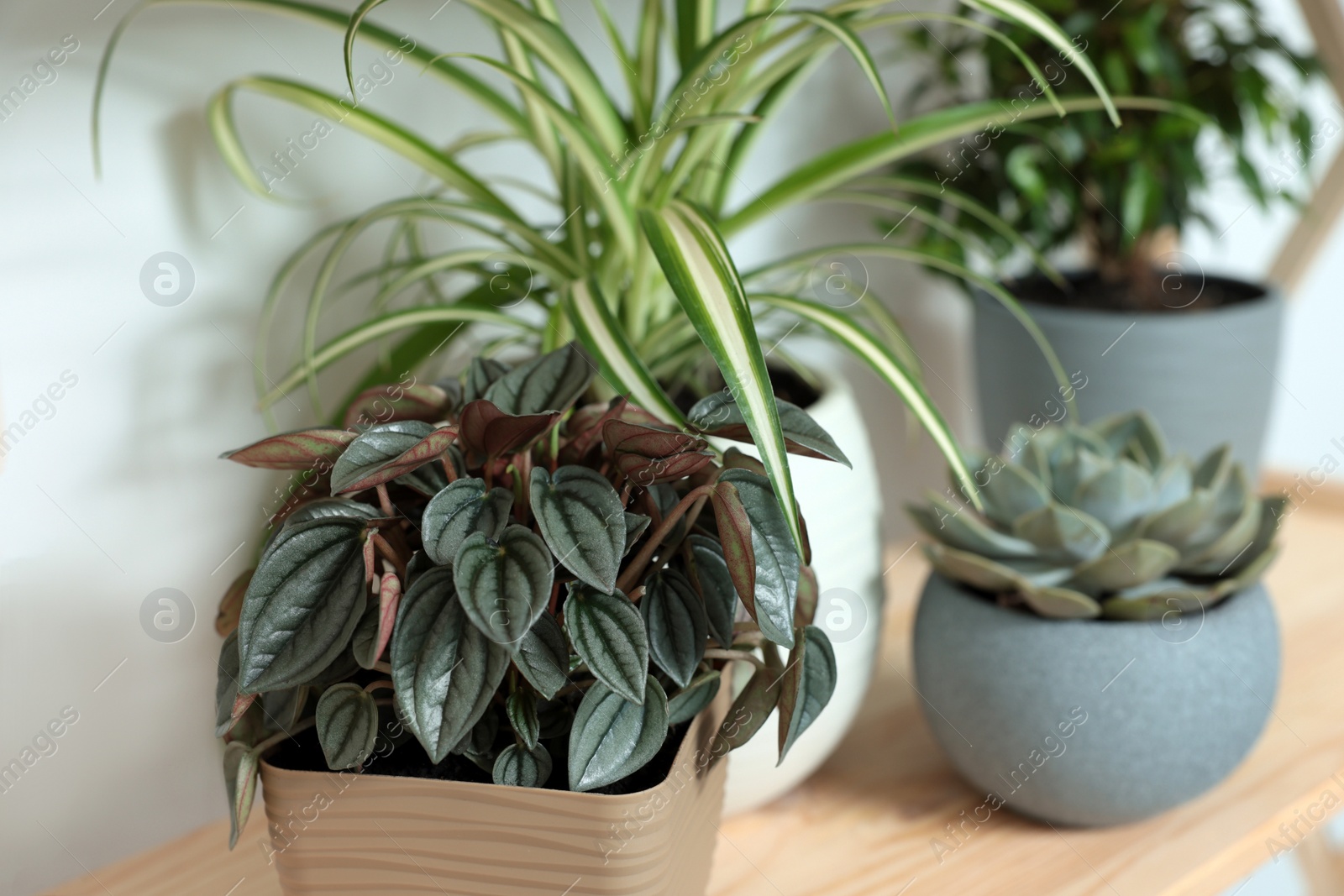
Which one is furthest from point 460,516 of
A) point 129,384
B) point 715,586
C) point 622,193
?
point 129,384

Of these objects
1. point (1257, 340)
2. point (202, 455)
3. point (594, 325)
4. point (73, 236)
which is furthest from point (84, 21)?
point (1257, 340)

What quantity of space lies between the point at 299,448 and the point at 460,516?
94 mm

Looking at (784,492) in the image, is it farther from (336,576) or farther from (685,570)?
(336,576)

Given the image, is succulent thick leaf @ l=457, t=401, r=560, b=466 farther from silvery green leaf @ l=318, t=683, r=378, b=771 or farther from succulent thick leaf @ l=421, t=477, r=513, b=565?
silvery green leaf @ l=318, t=683, r=378, b=771

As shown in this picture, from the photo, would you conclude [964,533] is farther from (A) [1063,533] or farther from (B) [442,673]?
(B) [442,673]

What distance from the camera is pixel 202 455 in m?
0.87

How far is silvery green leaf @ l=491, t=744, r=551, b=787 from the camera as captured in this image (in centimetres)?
57

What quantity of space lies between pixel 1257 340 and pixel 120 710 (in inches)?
48.0

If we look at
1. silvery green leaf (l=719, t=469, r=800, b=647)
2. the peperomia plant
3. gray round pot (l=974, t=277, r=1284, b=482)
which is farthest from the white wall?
gray round pot (l=974, t=277, r=1284, b=482)

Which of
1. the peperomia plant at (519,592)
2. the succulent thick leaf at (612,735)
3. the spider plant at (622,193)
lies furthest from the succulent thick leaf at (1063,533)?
the succulent thick leaf at (612,735)

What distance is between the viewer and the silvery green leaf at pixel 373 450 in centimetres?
53

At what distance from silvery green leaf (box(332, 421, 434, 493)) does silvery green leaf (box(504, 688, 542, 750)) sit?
15 cm

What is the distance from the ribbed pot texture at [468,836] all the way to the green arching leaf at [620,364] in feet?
0.68

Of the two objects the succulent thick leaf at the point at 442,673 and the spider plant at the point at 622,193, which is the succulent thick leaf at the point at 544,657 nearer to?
the succulent thick leaf at the point at 442,673
